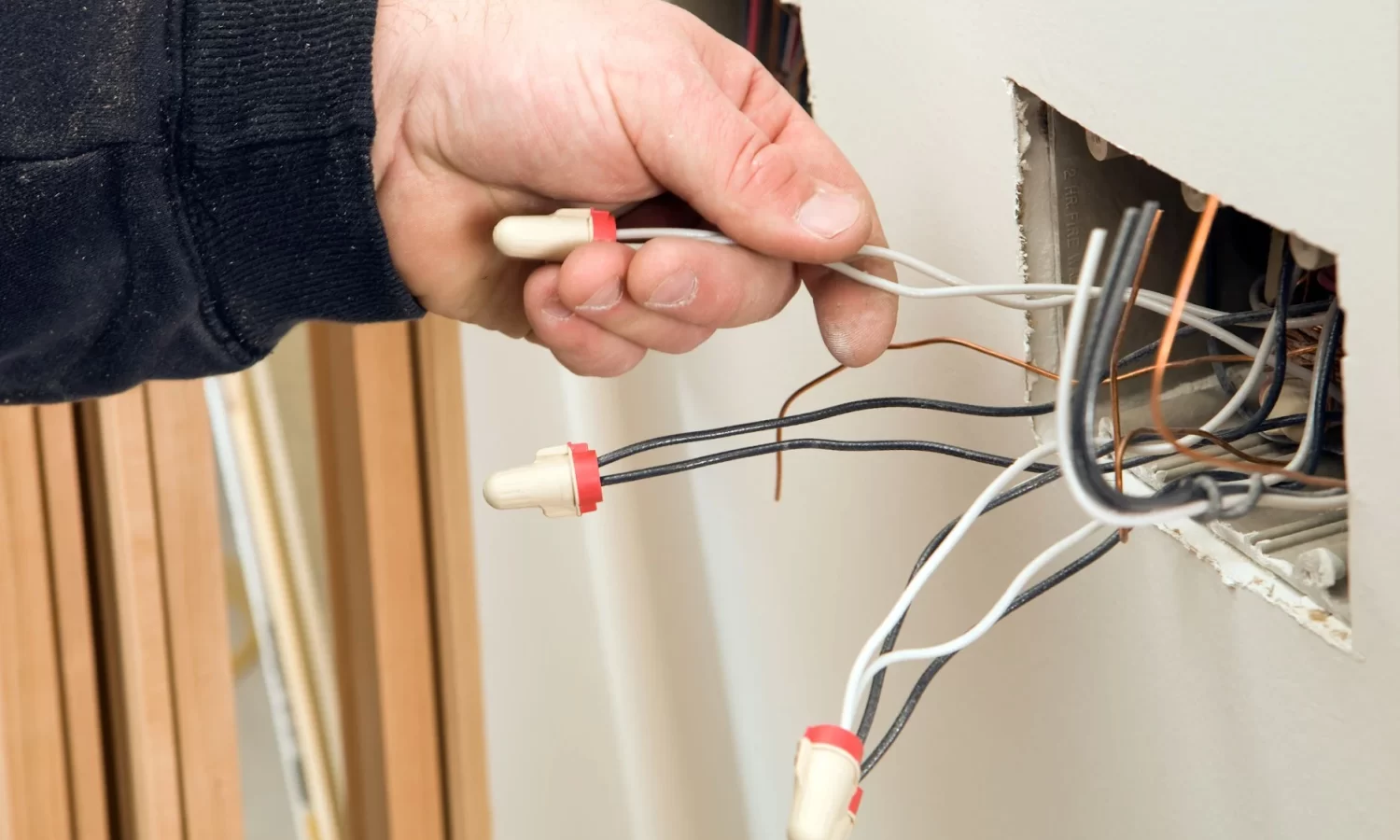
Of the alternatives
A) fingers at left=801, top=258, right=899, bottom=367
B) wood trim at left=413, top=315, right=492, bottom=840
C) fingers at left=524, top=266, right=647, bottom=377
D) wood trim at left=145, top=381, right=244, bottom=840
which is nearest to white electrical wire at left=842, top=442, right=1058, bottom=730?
fingers at left=801, top=258, right=899, bottom=367

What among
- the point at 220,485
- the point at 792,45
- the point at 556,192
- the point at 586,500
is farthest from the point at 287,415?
the point at 586,500

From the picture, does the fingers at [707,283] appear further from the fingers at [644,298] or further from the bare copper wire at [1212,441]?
the bare copper wire at [1212,441]

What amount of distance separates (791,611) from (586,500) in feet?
1.34

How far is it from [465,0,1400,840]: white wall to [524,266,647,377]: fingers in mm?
152

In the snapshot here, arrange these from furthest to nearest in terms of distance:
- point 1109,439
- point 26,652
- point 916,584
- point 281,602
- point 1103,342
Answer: point 281,602, point 26,652, point 1109,439, point 916,584, point 1103,342

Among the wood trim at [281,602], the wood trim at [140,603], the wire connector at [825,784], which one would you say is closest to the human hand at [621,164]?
the wire connector at [825,784]

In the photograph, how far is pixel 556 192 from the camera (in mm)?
595

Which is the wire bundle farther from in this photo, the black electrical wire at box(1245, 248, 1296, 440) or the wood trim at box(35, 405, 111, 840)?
the wood trim at box(35, 405, 111, 840)

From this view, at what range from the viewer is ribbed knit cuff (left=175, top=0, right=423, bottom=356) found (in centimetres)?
53

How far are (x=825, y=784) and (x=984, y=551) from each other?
0.26 m

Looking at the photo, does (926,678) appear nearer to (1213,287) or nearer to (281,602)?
(1213,287)

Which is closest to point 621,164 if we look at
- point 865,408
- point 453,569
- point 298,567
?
point 865,408

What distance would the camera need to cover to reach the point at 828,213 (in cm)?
51

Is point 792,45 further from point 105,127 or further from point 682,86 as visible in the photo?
point 105,127
